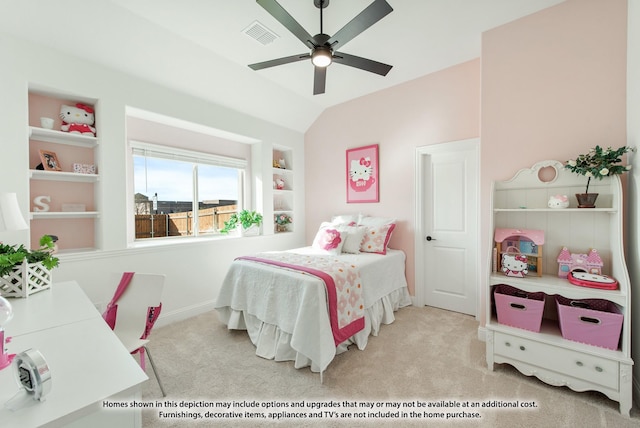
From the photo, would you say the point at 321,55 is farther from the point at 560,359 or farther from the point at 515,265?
the point at 560,359

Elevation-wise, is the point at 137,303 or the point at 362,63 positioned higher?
the point at 362,63

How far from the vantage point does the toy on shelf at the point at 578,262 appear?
6.32 ft

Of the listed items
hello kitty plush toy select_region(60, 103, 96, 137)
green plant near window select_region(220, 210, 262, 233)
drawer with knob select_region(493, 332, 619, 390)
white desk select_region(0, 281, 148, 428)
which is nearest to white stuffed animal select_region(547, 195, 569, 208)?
drawer with knob select_region(493, 332, 619, 390)

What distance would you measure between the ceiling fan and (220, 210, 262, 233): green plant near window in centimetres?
210

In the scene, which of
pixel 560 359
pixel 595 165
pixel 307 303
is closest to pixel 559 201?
pixel 595 165

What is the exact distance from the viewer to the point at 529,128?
2289 millimetres

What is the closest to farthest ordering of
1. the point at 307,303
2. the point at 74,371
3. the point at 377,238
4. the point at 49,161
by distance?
the point at 74,371
the point at 307,303
the point at 49,161
the point at 377,238

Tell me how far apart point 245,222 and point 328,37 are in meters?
2.64

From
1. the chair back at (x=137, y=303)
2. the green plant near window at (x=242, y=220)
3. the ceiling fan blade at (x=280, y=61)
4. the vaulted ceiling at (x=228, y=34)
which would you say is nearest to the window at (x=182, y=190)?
the green plant near window at (x=242, y=220)

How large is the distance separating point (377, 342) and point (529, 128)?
2317 millimetres

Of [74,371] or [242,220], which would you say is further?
[242,220]

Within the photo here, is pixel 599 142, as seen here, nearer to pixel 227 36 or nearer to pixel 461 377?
pixel 461 377

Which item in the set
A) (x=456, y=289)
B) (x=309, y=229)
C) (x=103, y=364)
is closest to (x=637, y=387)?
(x=456, y=289)

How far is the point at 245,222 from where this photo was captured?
3.87 m
